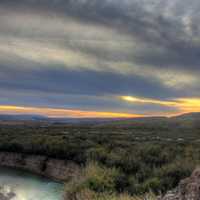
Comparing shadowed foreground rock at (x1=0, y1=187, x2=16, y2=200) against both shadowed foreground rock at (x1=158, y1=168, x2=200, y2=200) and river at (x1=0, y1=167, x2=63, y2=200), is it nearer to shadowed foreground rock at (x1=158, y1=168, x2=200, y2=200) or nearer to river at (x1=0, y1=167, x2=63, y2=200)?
river at (x1=0, y1=167, x2=63, y2=200)

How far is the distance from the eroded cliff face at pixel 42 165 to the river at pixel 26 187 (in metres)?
1.67

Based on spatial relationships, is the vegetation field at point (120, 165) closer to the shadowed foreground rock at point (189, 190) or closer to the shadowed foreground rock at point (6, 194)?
the shadowed foreground rock at point (189, 190)

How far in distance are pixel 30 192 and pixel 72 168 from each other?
26.5 ft

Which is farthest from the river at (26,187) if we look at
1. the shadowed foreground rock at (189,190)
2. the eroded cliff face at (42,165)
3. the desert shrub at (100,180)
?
the shadowed foreground rock at (189,190)

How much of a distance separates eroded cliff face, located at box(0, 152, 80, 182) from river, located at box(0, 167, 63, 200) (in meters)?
1.67

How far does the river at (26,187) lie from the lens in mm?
23766

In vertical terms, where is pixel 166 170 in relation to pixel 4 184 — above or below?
above

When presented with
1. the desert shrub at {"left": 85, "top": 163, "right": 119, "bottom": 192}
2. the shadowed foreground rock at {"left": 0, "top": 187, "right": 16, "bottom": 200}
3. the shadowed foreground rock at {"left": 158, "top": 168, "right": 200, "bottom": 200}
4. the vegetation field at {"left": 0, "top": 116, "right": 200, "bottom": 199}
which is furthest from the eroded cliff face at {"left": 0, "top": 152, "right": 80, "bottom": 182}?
the shadowed foreground rock at {"left": 158, "top": 168, "right": 200, "bottom": 200}

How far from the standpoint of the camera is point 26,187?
27.4 m

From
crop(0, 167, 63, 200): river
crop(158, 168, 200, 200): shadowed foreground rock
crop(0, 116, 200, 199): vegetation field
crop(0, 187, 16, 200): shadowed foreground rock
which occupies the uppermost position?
crop(158, 168, 200, 200): shadowed foreground rock

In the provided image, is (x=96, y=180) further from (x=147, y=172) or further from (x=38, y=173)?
(x=38, y=173)

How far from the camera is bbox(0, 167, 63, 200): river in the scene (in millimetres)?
23766

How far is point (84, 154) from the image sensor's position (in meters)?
35.5

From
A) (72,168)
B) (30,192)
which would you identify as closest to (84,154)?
(72,168)
